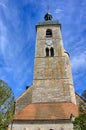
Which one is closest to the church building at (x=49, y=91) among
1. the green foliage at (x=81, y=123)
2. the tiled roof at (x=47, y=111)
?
the tiled roof at (x=47, y=111)

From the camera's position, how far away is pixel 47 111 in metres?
24.5

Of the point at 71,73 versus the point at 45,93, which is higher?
the point at 71,73

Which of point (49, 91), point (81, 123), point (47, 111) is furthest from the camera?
point (49, 91)

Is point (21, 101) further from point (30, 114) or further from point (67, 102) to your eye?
point (67, 102)

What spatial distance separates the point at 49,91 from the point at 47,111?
364cm

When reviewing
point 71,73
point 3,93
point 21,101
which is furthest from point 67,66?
point 3,93

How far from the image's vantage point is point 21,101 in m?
27.2

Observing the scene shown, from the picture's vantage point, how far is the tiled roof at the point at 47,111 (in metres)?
23.5

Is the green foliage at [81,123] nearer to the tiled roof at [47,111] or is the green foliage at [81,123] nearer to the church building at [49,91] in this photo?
the church building at [49,91]

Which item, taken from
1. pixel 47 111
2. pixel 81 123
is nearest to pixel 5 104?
pixel 81 123

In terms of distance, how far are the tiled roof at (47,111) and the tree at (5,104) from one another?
23.9 ft

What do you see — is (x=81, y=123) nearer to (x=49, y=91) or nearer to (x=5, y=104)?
(x=5, y=104)

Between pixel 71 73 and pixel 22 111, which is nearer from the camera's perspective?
pixel 22 111

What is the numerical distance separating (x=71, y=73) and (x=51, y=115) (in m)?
9.26
